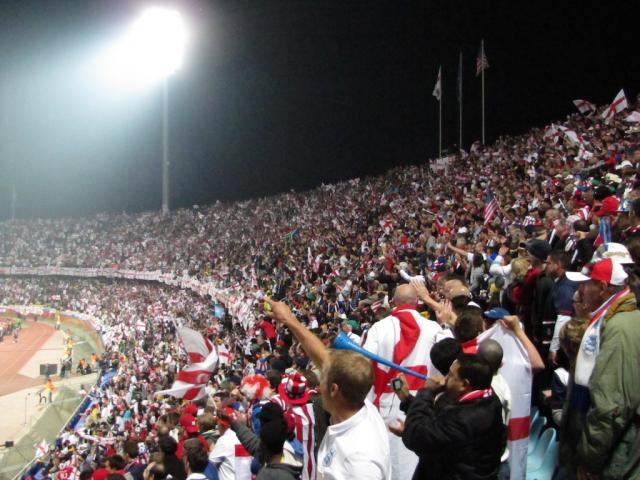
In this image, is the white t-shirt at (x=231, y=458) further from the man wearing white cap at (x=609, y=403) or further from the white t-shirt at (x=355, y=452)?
the man wearing white cap at (x=609, y=403)

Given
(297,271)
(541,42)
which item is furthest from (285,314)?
(541,42)

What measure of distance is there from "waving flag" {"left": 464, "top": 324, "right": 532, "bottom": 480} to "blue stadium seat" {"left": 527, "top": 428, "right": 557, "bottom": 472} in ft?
2.02

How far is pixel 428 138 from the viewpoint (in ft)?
109

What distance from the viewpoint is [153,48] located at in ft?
144

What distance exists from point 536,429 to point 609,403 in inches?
92.1

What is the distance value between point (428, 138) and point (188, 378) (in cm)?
2887

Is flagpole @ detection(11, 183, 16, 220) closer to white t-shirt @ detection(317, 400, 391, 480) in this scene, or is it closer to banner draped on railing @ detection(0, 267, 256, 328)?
banner draped on railing @ detection(0, 267, 256, 328)

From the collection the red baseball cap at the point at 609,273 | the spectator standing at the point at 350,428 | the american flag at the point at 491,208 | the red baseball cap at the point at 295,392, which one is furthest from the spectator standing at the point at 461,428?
the american flag at the point at 491,208

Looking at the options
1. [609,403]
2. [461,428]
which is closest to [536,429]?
[609,403]

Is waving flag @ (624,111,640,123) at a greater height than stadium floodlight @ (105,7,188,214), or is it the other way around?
stadium floodlight @ (105,7,188,214)

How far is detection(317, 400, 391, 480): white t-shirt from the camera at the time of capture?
2205 millimetres

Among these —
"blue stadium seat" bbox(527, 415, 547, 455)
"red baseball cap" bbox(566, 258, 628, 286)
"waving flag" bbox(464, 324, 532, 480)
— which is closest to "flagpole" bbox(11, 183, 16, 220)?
"blue stadium seat" bbox(527, 415, 547, 455)

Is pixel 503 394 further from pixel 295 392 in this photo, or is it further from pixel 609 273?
pixel 295 392

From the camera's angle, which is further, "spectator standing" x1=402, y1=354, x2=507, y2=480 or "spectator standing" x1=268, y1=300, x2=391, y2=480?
"spectator standing" x1=402, y1=354, x2=507, y2=480
